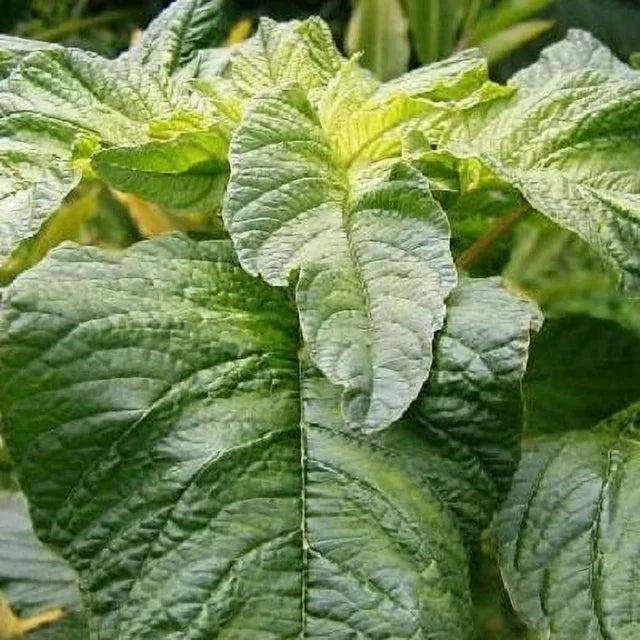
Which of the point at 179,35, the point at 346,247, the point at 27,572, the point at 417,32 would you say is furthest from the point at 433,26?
the point at 346,247

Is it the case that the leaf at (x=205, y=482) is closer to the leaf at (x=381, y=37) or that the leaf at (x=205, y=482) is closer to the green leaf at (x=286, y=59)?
the green leaf at (x=286, y=59)

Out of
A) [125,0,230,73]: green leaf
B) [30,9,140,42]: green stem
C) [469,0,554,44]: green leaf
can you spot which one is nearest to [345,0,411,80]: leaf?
[469,0,554,44]: green leaf

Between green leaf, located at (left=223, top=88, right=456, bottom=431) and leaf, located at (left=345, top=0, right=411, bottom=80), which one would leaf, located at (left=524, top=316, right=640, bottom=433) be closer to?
green leaf, located at (left=223, top=88, right=456, bottom=431)

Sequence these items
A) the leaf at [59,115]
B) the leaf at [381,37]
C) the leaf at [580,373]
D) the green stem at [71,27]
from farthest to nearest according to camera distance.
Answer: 1. the green stem at [71,27]
2. the leaf at [381,37]
3. the leaf at [580,373]
4. the leaf at [59,115]

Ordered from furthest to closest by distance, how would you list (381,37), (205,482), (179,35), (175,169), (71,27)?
(71,27) → (381,37) → (179,35) → (175,169) → (205,482)

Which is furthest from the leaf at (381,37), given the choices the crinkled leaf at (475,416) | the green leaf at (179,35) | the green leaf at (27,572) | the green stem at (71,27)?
the crinkled leaf at (475,416)

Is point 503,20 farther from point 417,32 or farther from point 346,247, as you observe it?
point 346,247
